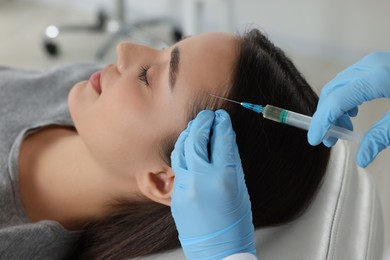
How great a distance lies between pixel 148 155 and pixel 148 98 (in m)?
0.13

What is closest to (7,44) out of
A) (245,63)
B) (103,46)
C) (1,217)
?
(103,46)

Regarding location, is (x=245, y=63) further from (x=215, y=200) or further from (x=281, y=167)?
(x=215, y=200)

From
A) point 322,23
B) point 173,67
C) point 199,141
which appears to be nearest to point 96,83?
point 173,67

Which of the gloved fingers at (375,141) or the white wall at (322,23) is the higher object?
the gloved fingers at (375,141)

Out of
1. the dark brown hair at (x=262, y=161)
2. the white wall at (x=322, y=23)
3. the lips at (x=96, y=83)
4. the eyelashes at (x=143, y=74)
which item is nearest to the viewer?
the dark brown hair at (x=262, y=161)

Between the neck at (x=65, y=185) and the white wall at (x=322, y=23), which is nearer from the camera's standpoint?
the neck at (x=65, y=185)

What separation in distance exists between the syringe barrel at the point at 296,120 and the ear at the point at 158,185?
268 mm

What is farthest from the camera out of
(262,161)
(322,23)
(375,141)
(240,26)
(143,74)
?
(322,23)

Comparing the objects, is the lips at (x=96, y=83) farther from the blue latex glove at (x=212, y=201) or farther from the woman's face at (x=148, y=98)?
the blue latex glove at (x=212, y=201)

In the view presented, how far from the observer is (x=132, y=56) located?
122cm

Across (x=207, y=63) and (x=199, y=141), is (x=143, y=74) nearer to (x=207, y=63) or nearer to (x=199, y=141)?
(x=207, y=63)

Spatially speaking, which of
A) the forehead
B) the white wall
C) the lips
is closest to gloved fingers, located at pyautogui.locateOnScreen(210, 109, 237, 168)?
the forehead

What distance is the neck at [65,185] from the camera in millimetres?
1229

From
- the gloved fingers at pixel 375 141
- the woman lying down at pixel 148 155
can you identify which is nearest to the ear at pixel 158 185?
the woman lying down at pixel 148 155
